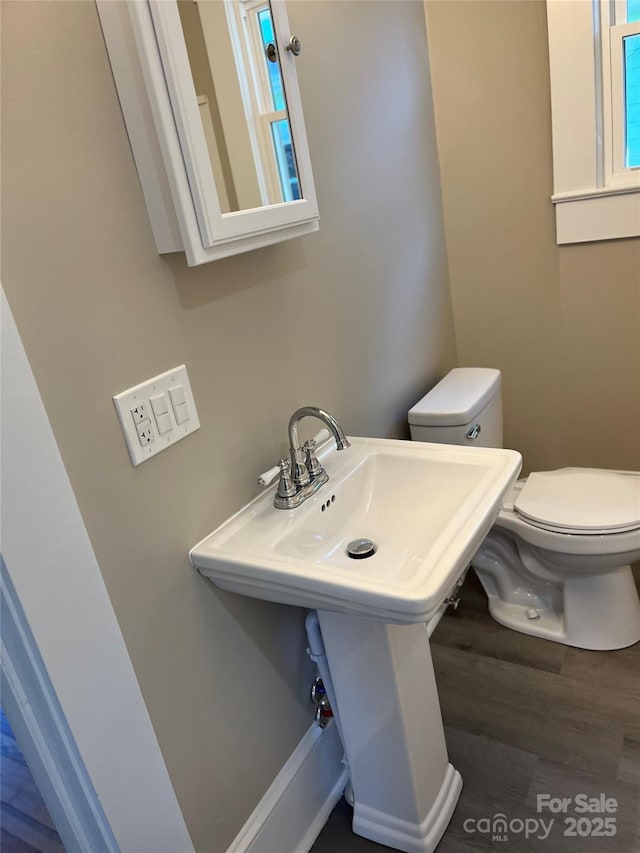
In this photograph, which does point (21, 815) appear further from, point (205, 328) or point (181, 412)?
point (205, 328)

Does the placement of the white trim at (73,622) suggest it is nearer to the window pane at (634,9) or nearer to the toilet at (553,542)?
the toilet at (553,542)

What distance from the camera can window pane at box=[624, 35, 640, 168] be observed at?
1.73 metres

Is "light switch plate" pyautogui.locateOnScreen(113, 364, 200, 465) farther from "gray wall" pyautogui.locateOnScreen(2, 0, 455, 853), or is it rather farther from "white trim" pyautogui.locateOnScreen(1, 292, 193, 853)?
"white trim" pyautogui.locateOnScreen(1, 292, 193, 853)

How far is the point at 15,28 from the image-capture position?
2.64 feet

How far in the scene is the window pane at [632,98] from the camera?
173cm

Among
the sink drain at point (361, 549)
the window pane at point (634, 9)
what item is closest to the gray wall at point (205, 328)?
the sink drain at point (361, 549)

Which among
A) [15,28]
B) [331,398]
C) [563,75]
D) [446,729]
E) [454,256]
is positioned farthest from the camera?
[454,256]

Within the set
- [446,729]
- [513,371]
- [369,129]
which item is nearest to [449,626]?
[446,729]

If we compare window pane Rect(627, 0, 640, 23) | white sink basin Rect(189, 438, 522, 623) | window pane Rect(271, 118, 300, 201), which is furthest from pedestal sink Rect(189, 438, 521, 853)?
window pane Rect(627, 0, 640, 23)

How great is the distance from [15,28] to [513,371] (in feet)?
5.71

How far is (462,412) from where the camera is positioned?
171 centimetres

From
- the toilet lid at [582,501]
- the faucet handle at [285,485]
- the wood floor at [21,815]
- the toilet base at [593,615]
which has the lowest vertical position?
the wood floor at [21,815]

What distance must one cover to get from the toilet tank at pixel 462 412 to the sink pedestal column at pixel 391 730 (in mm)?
600

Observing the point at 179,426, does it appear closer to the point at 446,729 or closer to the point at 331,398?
the point at 331,398
